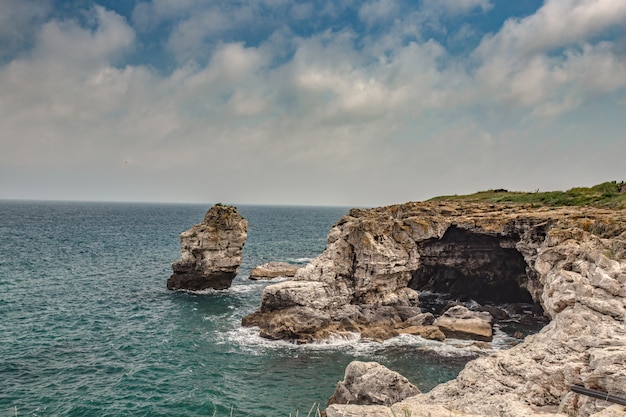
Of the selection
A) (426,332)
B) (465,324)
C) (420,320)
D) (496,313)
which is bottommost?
(426,332)

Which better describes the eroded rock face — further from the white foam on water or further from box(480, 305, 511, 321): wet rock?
box(480, 305, 511, 321): wet rock

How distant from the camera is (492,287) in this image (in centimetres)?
4875

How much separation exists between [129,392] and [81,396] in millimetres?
2652

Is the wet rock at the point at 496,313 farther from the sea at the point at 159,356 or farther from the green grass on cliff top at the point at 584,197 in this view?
the green grass on cliff top at the point at 584,197

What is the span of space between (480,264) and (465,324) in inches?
494

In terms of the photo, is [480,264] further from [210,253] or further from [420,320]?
[210,253]

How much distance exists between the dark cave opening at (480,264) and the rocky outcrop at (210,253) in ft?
76.7

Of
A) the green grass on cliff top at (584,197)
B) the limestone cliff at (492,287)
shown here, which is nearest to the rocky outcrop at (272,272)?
the limestone cliff at (492,287)

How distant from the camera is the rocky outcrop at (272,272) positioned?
204 feet

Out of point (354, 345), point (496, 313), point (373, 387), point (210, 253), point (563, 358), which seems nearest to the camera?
point (563, 358)

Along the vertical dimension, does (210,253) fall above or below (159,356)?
above

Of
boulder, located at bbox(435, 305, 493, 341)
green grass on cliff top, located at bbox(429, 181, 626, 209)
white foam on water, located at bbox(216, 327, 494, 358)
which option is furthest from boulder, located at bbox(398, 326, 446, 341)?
green grass on cliff top, located at bbox(429, 181, 626, 209)

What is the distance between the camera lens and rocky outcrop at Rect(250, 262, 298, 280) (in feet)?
204

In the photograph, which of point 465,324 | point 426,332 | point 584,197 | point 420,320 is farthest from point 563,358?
point 584,197
